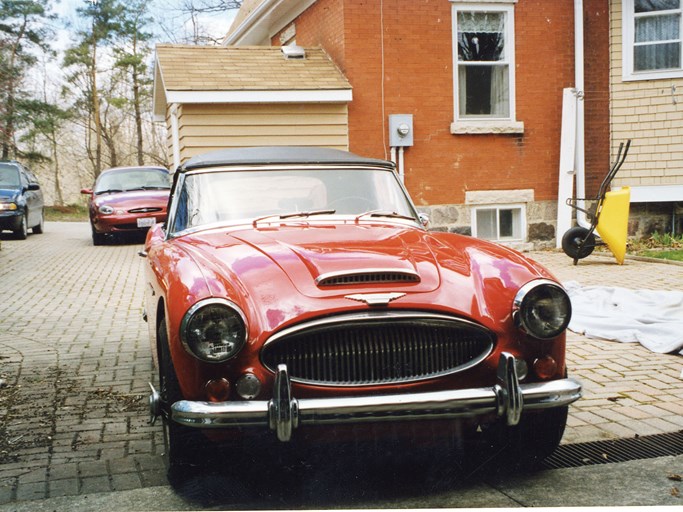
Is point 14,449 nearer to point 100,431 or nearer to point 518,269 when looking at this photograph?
point 100,431

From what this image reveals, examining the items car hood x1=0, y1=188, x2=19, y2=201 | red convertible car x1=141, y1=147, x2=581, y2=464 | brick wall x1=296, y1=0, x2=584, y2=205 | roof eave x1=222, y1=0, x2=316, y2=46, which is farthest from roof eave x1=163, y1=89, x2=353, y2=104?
red convertible car x1=141, y1=147, x2=581, y2=464

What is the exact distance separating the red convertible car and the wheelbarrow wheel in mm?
7254

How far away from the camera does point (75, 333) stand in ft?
22.7

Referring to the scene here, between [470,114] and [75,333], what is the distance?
788cm

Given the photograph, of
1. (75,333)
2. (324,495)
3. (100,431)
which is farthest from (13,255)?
(324,495)

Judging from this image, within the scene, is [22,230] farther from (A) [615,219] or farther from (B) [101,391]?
(B) [101,391]

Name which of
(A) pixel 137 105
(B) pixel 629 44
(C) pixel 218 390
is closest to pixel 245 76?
(B) pixel 629 44

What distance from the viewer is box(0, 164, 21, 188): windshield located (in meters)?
16.7

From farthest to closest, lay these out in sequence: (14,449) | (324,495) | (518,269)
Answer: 1. (14,449)
2. (518,269)
3. (324,495)

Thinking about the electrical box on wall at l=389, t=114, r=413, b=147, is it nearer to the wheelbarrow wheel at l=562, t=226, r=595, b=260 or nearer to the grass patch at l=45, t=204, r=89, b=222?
the wheelbarrow wheel at l=562, t=226, r=595, b=260

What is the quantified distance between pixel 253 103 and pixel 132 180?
4.75 meters

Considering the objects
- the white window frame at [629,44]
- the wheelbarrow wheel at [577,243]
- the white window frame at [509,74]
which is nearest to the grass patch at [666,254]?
the wheelbarrow wheel at [577,243]

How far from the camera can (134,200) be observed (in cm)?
1468

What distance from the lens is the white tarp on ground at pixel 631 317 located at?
5.96 metres
